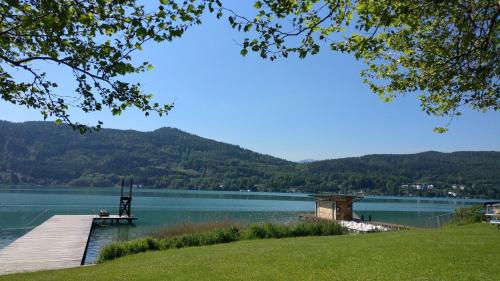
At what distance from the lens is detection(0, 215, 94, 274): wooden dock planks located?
15586 mm

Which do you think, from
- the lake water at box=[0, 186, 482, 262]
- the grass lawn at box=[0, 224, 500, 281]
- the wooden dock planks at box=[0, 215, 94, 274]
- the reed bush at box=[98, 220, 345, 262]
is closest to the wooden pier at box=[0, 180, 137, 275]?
the wooden dock planks at box=[0, 215, 94, 274]

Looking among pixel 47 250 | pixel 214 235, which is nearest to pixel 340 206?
pixel 214 235

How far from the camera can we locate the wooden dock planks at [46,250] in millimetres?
15586

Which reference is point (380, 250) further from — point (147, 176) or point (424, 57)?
point (147, 176)

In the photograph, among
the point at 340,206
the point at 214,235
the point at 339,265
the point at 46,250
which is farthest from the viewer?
the point at 340,206

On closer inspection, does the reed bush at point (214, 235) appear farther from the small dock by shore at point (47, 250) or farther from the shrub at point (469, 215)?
the shrub at point (469, 215)

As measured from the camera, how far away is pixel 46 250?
64.1 ft

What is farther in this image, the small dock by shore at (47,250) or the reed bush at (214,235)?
the reed bush at (214,235)

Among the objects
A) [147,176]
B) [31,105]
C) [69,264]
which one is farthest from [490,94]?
[147,176]

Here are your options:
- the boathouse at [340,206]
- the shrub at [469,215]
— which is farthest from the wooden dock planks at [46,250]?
the boathouse at [340,206]

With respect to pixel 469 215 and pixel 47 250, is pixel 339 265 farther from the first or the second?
pixel 469 215

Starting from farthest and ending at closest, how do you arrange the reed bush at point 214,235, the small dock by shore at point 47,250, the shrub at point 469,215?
the shrub at point 469,215
the reed bush at point 214,235
the small dock by shore at point 47,250

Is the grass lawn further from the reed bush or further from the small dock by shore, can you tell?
the reed bush

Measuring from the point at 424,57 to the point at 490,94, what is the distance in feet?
7.34
